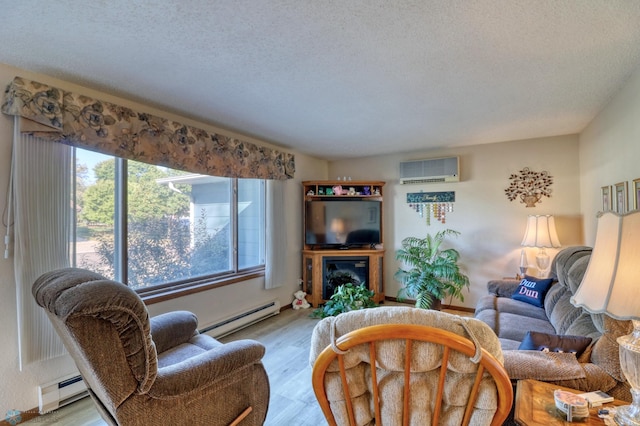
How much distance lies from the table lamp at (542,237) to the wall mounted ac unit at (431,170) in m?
1.06

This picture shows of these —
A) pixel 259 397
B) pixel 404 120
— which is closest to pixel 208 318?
pixel 259 397

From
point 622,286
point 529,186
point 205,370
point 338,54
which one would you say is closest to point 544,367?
point 622,286

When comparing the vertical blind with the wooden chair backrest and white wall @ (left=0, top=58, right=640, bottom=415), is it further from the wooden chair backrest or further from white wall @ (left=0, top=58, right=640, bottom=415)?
the wooden chair backrest

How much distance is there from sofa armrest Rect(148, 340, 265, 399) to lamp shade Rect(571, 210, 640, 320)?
60.3 inches

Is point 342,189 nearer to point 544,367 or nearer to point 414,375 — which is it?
point 544,367

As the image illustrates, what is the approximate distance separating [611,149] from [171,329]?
3.75 metres

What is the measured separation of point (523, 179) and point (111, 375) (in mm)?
4433

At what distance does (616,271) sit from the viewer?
0.96 meters

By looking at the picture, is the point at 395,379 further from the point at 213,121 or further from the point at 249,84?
the point at 213,121

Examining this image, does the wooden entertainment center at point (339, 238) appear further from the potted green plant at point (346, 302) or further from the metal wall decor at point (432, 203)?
the metal wall decor at point (432, 203)

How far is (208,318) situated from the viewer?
121 inches

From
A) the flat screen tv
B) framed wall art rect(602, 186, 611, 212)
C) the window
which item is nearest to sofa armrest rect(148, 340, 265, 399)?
the window

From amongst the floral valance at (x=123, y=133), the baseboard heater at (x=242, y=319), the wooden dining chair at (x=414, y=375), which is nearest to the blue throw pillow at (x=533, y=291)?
the wooden dining chair at (x=414, y=375)

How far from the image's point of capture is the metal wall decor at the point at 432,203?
13.6 feet
